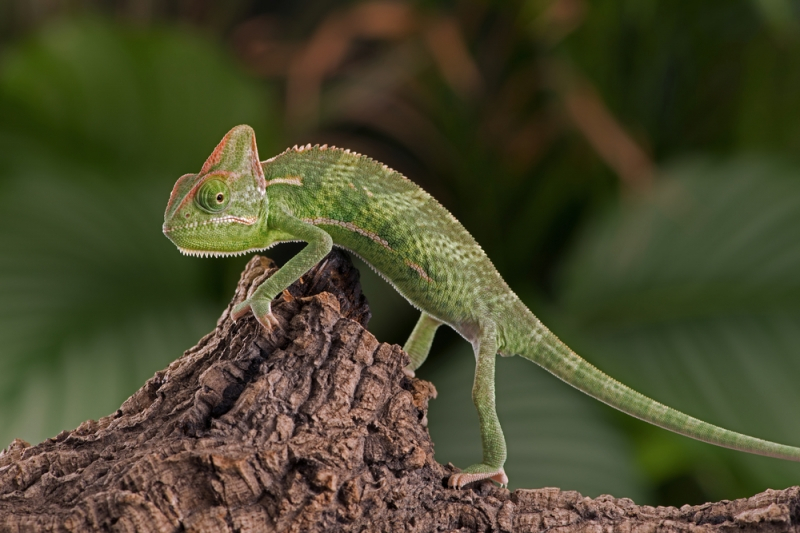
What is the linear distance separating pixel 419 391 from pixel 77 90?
2076 mm

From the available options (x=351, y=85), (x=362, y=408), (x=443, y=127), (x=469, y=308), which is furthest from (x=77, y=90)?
(x=362, y=408)

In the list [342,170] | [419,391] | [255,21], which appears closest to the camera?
[419,391]

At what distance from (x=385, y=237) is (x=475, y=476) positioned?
533 mm

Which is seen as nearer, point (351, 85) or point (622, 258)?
point (622, 258)

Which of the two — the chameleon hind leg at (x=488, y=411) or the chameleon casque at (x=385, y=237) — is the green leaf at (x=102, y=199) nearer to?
the chameleon casque at (x=385, y=237)

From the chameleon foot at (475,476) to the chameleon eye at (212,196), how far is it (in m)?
0.72

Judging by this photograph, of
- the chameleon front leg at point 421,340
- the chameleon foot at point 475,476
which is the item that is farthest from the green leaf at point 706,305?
the chameleon foot at point 475,476

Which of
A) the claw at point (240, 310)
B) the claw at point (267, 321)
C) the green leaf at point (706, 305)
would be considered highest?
the green leaf at point (706, 305)

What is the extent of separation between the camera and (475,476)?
1397 millimetres

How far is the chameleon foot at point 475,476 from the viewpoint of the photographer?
4.42 ft

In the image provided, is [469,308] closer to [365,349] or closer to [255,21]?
[365,349]

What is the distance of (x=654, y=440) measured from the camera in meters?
3.02

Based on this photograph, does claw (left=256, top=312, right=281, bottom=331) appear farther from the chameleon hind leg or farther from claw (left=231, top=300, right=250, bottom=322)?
the chameleon hind leg

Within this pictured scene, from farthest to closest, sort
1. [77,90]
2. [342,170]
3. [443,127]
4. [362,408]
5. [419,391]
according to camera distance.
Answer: [443,127]
[77,90]
[342,170]
[419,391]
[362,408]
